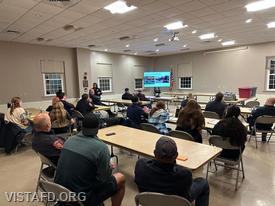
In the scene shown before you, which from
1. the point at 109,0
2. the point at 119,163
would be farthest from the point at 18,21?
the point at 119,163

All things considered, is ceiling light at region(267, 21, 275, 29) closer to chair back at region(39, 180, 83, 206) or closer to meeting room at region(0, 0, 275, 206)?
meeting room at region(0, 0, 275, 206)

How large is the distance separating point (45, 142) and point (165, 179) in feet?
4.88

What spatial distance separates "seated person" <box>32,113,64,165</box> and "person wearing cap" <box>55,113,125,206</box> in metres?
0.62

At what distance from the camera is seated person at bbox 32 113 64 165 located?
2188 millimetres

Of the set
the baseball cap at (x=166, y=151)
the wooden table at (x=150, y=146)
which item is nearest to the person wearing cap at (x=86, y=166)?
the baseball cap at (x=166, y=151)

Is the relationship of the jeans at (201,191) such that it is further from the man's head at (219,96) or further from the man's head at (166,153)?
the man's head at (219,96)

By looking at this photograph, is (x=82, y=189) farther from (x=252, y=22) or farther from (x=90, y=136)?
(x=252, y=22)

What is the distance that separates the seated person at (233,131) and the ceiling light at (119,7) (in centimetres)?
287

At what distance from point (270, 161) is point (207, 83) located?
7.85 metres

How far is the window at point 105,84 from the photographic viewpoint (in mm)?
10344

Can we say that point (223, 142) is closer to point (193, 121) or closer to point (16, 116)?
point (193, 121)

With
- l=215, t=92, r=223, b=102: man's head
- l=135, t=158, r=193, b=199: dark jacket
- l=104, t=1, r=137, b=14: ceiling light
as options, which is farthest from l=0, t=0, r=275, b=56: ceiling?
l=135, t=158, r=193, b=199: dark jacket

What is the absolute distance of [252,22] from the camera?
5.40 metres

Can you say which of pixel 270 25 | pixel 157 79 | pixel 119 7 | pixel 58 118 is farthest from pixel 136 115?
pixel 157 79
